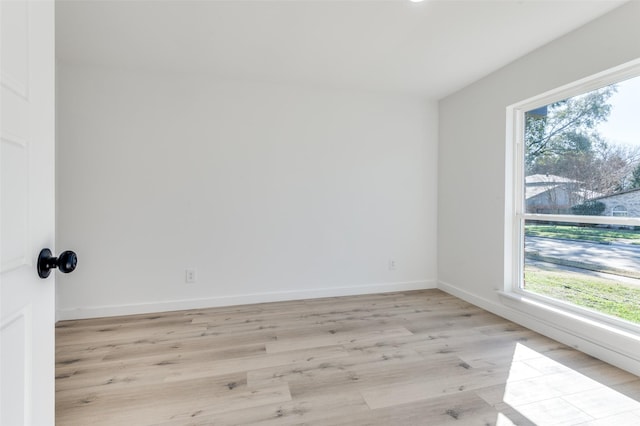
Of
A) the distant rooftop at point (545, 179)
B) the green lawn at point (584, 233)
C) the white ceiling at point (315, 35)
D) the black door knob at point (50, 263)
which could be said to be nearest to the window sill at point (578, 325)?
the green lawn at point (584, 233)

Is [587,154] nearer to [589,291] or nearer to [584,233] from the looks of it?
[584,233]

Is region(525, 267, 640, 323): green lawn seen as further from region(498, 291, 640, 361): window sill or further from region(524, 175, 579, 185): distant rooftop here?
region(524, 175, 579, 185): distant rooftop

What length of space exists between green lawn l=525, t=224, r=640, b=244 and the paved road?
0.04 meters

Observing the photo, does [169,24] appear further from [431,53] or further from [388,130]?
[388,130]

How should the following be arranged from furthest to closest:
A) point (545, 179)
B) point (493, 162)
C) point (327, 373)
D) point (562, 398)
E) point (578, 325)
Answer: point (493, 162), point (545, 179), point (578, 325), point (327, 373), point (562, 398)

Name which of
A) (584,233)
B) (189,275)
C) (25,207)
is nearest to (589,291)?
(584,233)

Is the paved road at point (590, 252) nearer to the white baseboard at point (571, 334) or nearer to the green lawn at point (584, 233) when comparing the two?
the green lawn at point (584, 233)

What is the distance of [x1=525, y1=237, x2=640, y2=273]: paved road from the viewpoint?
1.98 meters

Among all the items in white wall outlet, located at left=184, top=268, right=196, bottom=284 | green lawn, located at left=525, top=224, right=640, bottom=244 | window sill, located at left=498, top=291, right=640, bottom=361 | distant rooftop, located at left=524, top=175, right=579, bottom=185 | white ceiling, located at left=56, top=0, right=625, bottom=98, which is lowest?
window sill, located at left=498, top=291, right=640, bottom=361

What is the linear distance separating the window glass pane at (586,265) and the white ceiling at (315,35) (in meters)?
1.57

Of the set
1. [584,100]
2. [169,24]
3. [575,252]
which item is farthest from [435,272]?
[169,24]

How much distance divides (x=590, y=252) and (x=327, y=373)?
7.21ft

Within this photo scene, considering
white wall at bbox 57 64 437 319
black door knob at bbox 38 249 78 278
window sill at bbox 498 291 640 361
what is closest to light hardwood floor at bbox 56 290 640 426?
window sill at bbox 498 291 640 361

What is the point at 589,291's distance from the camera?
7.29 ft
